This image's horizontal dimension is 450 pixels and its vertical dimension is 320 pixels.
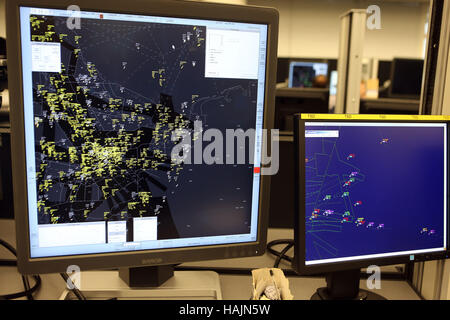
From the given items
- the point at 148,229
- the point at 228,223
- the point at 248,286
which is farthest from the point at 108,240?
the point at 248,286

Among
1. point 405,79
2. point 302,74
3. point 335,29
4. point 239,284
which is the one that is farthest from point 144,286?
point 335,29

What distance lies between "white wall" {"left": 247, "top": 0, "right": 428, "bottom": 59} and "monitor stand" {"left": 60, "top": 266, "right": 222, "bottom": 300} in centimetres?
639

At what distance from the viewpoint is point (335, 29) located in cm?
673

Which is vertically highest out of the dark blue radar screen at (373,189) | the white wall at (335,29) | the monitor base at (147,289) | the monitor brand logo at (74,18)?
the white wall at (335,29)

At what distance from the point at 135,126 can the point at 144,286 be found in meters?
0.33

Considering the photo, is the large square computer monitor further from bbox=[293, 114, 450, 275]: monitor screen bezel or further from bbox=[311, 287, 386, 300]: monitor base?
bbox=[311, 287, 386, 300]: monitor base

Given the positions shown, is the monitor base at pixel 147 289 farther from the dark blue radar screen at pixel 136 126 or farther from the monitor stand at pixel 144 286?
the dark blue radar screen at pixel 136 126

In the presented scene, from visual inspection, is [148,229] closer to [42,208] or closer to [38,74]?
[42,208]

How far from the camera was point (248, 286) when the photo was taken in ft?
2.85

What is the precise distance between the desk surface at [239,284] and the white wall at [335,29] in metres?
6.23

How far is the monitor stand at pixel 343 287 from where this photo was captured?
2.64 ft

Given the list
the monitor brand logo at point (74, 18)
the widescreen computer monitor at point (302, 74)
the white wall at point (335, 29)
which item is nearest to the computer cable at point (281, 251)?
the monitor brand logo at point (74, 18)

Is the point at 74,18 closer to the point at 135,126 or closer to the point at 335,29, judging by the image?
the point at 135,126
